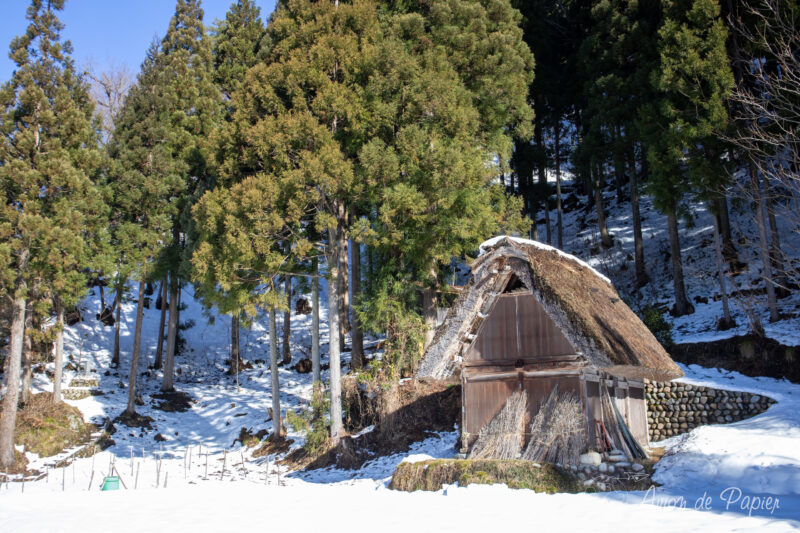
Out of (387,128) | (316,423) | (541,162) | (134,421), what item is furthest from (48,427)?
(541,162)

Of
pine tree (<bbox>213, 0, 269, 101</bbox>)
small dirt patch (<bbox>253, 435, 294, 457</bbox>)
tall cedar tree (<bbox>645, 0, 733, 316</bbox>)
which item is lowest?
small dirt patch (<bbox>253, 435, 294, 457</bbox>)

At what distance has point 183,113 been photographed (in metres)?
20.8

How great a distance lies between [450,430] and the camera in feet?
44.3

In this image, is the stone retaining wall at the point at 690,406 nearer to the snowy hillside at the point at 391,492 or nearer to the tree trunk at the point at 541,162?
the snowy hillside at the point at 391,492

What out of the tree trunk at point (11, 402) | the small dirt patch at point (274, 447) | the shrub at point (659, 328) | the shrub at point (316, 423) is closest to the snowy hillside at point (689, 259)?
the shrub at point (659, 328)

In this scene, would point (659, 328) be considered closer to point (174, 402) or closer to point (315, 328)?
point (315, 328)

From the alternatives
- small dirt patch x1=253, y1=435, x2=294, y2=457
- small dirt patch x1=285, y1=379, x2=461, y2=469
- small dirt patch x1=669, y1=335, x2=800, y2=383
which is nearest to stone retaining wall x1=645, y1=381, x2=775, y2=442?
small dirt patch x1=669, y1=335, x2=800, y2=383

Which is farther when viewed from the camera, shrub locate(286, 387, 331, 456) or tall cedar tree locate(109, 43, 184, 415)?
tall cedar tree locate(109, 43, 184, 415)

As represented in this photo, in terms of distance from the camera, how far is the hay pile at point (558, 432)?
942 cm

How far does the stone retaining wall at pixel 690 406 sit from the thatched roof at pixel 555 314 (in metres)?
1.63

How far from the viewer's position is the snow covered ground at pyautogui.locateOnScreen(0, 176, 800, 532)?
6.85 m

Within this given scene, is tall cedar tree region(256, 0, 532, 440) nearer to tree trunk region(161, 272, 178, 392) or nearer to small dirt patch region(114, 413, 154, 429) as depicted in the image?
tree trunk region(161, 272, 178, 392)

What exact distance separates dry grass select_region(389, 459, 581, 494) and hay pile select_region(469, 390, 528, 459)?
0.81m

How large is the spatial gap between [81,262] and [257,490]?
32.3 feet
